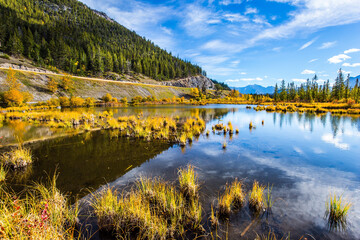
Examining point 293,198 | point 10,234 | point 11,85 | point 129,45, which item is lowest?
point 293,198

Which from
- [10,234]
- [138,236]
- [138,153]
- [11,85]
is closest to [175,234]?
[138,236]

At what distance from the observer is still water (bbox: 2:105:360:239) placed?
4918mm

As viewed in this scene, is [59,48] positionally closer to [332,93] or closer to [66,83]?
[66,83]

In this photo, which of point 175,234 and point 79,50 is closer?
point 175,234

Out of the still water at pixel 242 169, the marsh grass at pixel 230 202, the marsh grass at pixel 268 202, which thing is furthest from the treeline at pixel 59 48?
the marsh grass at pixel 268 202

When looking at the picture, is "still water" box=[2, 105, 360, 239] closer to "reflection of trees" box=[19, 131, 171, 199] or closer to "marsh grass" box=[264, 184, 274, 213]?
"reflection of trees" box=[19, 131, 171, 199]

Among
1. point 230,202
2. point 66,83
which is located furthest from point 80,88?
point 230,202

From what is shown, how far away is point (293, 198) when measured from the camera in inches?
243

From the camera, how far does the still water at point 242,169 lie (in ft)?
16.1

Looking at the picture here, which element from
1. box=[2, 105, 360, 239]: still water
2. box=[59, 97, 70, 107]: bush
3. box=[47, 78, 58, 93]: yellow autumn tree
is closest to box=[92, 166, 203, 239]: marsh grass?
box=[2, 105, 360, 239]: still water

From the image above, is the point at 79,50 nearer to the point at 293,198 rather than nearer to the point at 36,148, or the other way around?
the point at 36,148

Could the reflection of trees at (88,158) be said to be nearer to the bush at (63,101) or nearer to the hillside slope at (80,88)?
the bush at (63,101)

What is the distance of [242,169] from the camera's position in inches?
345

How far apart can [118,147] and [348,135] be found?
75.6 feet
